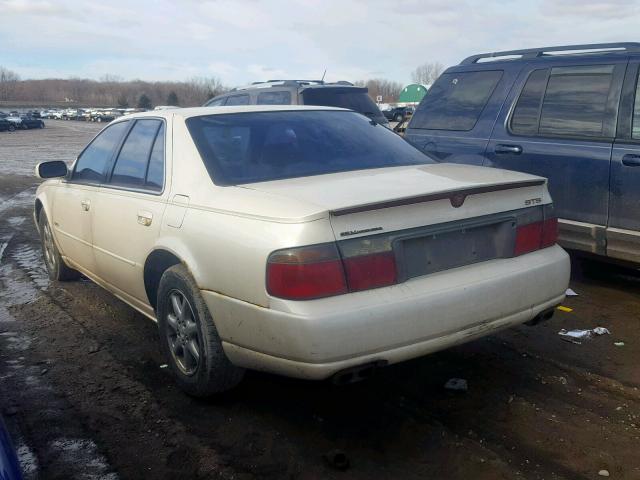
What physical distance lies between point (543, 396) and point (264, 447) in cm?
155

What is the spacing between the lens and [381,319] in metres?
2.87

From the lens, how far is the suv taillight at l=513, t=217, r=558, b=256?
11.3 feet

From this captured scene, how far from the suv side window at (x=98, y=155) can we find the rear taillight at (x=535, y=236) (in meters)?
2.87

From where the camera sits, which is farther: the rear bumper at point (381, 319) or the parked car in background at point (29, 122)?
the parked car in background at point (29, 122)

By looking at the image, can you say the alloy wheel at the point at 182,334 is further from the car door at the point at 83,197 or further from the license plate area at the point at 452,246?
the car door at the point at 83,197

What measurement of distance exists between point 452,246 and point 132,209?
6.72 ft

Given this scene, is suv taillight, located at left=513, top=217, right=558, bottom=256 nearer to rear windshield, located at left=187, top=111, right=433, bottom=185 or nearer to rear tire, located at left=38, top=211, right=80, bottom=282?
rear windshield, located at left=187, top=111, right=433, bottom=185

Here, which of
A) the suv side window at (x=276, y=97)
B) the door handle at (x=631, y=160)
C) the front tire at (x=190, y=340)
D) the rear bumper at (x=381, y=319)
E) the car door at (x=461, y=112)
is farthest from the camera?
the suv side window at (x=276, y=97)

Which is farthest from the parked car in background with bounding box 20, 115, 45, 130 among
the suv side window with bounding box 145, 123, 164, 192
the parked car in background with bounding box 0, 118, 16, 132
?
the suv side window with bounding box 145, 123, 164, 192

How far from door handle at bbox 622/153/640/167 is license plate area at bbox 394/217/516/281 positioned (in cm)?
192

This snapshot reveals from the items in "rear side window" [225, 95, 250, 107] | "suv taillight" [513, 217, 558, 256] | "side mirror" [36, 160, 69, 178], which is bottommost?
"suv taillight" [513, 217, 558, 256]

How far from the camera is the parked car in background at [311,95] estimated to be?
998 cm

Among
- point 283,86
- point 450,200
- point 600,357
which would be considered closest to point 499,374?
point 600,357

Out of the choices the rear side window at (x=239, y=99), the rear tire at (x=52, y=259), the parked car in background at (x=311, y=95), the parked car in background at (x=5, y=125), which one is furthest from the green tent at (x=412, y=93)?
the parked car in background at (x=5, y=125)
